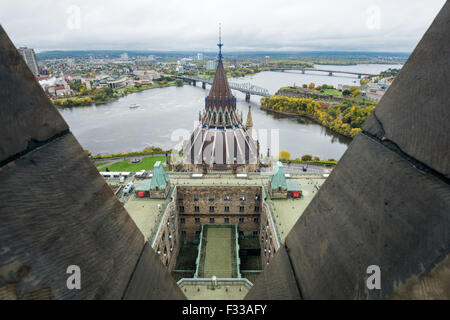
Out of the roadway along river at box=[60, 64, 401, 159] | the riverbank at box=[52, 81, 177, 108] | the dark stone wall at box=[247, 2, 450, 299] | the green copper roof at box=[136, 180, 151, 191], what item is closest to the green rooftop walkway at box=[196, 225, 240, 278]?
the green copper roof at box=[136, 180, 151, 191]

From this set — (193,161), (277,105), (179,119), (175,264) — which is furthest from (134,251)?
(277,105)

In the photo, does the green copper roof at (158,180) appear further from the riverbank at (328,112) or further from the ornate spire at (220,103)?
the riverbank at (328,112)

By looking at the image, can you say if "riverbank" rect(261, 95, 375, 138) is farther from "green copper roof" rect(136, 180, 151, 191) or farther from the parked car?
the parked car

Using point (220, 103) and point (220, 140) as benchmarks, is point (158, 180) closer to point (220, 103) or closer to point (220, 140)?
point (220, 140)

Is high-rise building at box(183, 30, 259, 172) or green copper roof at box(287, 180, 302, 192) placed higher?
high-rise building at box(183, 30, 259, 172)

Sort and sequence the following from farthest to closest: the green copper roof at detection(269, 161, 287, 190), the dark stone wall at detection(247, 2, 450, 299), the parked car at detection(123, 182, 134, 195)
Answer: the parked car at detection(123, 182, 134, 195) → the green copper roof at detection(269, 161, 287, 190) → the dark stone wall at detection(247, 2, 450, 299)

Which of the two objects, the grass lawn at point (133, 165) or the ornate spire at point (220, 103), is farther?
the grass lawn at point (133, 165)

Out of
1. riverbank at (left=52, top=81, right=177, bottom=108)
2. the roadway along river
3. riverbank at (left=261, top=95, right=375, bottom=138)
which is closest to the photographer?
the roadway along river

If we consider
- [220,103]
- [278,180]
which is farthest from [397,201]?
[220,103]

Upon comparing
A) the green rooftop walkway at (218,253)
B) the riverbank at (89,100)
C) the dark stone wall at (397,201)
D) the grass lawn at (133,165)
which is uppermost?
the riverbank at (89,100)

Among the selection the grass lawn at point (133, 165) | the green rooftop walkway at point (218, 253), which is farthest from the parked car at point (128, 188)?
the grass lawn at point (133, 165)
